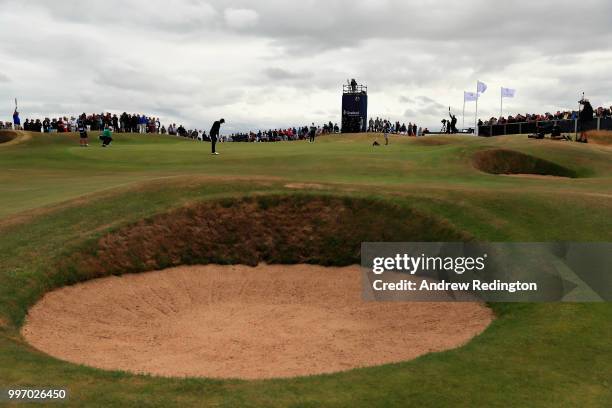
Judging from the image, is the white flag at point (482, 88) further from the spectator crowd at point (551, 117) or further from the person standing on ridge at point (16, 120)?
the person standing on ridge at point (16, 120)

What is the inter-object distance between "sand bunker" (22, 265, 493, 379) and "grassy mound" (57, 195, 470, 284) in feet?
2.30

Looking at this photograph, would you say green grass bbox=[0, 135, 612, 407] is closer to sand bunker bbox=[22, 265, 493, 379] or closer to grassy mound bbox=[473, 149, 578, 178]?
grassy mound bbox=[473, 149, 578, 178]

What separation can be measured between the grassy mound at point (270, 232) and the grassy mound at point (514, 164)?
2083cm

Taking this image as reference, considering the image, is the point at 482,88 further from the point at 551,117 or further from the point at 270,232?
the point at 270,232

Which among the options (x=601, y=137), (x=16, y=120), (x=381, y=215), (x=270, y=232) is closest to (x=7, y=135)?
(x=16, y=120)

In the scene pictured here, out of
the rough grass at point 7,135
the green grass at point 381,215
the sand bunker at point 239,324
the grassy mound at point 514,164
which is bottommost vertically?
the sand bunker at point 239,324

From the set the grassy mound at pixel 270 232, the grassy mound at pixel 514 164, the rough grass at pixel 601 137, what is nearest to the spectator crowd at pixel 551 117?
the rough grass at pixel 601 137

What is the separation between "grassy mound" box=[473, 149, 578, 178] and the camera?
40969 millimetres

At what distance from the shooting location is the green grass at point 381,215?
31.5 ft

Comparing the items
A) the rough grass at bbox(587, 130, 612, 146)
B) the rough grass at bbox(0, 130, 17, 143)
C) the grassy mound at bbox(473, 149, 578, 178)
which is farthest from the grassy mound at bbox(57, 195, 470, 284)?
the rough grass at bbox(0, 130, 17, 143)

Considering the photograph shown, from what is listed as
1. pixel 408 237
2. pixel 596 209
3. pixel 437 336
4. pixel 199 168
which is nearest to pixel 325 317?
pixel 437 336

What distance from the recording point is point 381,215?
22.7 metres

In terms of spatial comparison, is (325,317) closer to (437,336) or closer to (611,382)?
(437,336)

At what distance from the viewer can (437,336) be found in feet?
48.9
